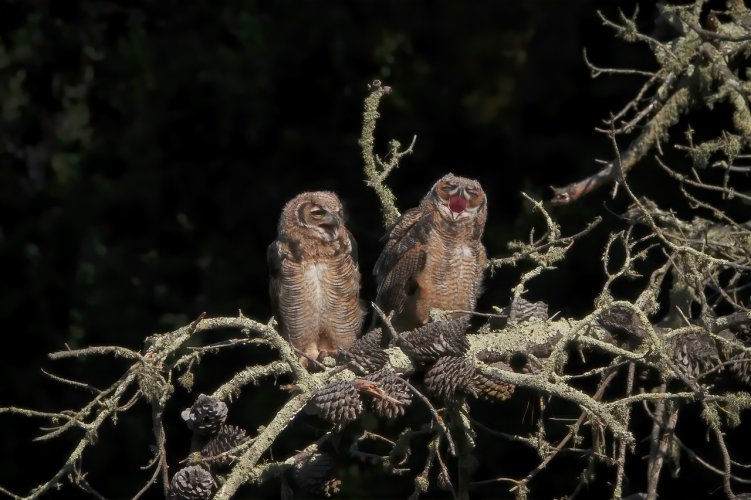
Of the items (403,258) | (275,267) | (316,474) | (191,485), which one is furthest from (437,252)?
(191,485)

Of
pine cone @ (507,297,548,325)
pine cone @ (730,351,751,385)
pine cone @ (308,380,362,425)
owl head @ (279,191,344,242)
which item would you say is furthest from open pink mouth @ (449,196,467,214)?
pine cone @ (308,380,362,425)

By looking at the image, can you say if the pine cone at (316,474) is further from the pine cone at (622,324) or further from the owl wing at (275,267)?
the owl wing at (275,267)

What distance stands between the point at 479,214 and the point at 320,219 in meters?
0.43

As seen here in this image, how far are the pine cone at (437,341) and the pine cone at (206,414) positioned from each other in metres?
0.42

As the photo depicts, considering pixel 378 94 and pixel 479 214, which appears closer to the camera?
pixel 378 94

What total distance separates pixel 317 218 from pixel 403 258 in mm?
260

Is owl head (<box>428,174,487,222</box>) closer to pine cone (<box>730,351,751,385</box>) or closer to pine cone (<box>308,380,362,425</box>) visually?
pine cone (<box>730,351,751,385</box>)

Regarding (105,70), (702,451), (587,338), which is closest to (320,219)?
(587,338)

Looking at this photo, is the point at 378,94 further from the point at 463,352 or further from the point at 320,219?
the point at 463,352

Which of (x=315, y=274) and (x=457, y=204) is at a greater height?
(x=457, y=204)

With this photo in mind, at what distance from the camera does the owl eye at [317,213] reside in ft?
10.5

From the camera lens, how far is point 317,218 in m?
3.19

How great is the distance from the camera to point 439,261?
10.6 ft

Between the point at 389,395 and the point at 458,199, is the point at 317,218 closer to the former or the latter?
the point at 458,199
